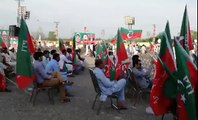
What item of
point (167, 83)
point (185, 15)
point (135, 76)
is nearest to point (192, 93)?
point (167, 83)

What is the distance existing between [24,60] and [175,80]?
467 cm

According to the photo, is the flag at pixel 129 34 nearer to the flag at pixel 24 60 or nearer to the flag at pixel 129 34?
A: the flag at pixel 129 34

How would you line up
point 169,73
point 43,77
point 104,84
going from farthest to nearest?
point 43,77
point 104,84
point 169,73

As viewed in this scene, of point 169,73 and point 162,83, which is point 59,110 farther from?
point 169,73

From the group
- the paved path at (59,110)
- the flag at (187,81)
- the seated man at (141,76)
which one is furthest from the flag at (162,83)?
the seated man at (141,76)

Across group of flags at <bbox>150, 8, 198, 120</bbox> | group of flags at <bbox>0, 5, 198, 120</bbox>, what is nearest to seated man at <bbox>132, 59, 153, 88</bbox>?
group of flags at <bbox>0, 5, 198, 120</bbox>

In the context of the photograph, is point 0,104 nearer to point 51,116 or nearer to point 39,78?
point 39,78

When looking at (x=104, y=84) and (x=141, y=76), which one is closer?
(x=104, y=84)

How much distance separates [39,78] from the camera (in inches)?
328

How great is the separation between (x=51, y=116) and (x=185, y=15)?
11.3ft

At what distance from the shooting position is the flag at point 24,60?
8.21 m

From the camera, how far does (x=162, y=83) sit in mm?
5414

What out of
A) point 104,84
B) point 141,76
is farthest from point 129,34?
point 104,84

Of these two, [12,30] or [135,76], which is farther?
[12,30]
